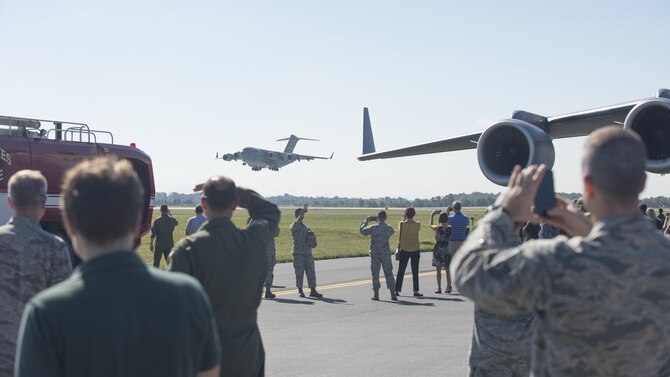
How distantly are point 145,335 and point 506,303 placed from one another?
1.29 metres

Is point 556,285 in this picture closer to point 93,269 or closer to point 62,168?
point 93,269

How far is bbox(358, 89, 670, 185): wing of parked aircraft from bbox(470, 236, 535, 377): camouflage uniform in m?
4.35

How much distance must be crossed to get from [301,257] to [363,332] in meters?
5.43

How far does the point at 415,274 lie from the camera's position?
648 inches

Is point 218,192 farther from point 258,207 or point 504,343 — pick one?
point 504,343

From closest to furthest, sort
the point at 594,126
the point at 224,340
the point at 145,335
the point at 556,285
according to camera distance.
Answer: the point at 145,335
the point at 556,285
the point at 224,340
the point at 594,126

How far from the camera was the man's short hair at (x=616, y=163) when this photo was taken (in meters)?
2.90

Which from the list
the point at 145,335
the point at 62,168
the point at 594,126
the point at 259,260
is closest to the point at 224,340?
the point at 259,260

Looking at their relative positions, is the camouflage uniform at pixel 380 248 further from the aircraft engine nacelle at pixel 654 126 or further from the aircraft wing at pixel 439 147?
the aircraft engine nacelle at pixel 654 126

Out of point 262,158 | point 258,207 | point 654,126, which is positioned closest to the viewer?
point 258,207

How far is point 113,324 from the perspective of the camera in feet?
8.33

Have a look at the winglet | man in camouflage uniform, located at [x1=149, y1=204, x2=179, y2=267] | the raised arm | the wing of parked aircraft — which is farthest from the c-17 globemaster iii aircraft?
the raised arm

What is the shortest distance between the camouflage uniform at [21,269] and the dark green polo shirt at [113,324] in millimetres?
2331

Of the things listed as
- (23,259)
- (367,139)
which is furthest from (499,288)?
(367,139)
